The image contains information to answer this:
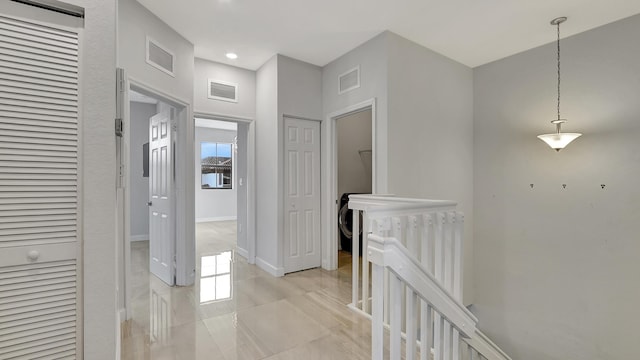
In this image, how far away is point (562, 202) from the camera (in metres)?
3.22

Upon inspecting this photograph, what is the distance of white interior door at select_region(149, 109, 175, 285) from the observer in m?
3.24

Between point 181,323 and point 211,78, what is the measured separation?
118 inches

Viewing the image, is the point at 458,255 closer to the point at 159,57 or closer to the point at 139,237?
the point at 159,57

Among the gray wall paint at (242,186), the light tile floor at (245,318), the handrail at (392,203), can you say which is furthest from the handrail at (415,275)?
the gray wall paint at (242,186)

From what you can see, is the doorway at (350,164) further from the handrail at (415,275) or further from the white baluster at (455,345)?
the handrail at (415,275)

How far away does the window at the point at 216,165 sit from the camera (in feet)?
26.1

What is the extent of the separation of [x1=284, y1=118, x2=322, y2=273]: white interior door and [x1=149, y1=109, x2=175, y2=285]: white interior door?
1395 mm

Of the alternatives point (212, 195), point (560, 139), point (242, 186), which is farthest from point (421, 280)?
point (212, 195)

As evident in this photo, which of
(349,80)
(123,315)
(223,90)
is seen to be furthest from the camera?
(223,90)

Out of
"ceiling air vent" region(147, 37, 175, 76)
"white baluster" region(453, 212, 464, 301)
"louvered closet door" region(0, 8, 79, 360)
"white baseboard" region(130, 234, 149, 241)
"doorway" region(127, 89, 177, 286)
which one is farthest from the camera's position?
"white baseboard" region(130, 234, 149, 241)

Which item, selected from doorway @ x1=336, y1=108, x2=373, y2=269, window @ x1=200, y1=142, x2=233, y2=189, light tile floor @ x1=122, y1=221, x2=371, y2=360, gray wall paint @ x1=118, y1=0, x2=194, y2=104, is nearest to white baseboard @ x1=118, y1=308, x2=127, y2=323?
light tile floor @ x1=122, y1=221, x2=371, y2=360

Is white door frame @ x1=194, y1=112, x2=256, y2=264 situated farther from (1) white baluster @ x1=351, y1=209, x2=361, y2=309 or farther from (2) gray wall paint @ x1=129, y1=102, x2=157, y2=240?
(2) gray wall paint @ x1=129, y1=102, x2=157, y2=240

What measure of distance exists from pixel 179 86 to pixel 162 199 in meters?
1.41

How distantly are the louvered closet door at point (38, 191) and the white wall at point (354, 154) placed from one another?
13.7 feet
